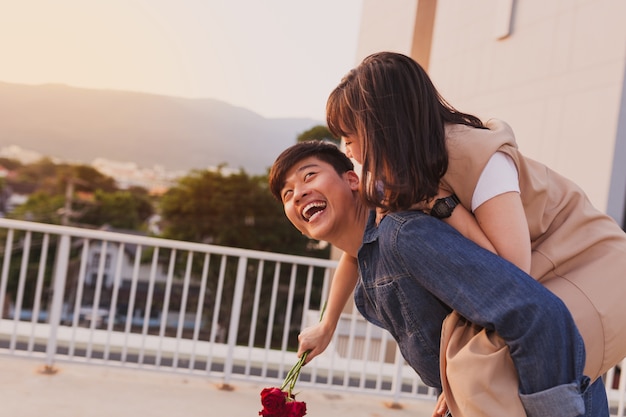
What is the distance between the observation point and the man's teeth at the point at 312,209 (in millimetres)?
1243

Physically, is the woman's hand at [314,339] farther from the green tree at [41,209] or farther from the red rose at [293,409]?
the green tree at [41,209]

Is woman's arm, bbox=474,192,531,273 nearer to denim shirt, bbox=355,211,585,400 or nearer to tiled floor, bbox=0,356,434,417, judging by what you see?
denim shirt, bbox=355,211,585,400

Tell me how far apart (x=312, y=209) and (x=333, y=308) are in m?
0.28

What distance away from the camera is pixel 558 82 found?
5668 mm

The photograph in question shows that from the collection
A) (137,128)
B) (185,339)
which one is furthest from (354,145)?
(137,128)

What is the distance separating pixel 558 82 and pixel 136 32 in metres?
56.6

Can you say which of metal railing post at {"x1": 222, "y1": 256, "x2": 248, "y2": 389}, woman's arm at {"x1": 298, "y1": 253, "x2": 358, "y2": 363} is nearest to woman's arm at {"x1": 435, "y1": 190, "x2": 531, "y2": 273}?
woman's arm at {"x1": 298, "y1": 253, "x2": 358, "y2": 363}

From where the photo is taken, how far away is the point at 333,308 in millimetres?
1429

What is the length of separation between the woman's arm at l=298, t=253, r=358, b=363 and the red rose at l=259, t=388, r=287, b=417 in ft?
0.66

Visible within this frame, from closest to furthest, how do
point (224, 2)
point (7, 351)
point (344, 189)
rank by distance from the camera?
Result: point (344, 189)
point (7, 351)
point (224, 2)

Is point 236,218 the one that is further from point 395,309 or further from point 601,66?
point 395,309

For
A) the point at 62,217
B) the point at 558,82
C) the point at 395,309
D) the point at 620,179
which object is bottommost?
the point at 62,217

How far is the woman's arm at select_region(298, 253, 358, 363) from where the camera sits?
1.40 metres

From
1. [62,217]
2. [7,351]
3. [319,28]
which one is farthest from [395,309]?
[319,28]
